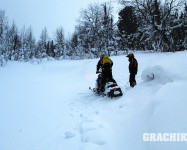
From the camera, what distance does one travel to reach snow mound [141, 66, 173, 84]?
10.3 feet

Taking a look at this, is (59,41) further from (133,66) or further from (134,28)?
(133,66)

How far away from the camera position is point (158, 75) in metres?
3.41

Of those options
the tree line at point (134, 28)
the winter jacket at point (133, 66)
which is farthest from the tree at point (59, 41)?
the winter jacket at point (133, 66)

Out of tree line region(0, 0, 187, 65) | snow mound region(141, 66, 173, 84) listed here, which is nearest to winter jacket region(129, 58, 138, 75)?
snow mound region(141, 66, 173, 84)

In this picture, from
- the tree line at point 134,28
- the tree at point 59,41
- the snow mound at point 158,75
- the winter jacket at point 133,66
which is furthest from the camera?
the tree at point 59,41

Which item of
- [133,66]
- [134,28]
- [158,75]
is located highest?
[134,28]

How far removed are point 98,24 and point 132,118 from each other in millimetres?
24821

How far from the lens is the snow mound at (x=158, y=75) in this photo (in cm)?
314

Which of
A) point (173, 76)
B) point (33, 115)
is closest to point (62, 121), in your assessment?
point (33, 115)

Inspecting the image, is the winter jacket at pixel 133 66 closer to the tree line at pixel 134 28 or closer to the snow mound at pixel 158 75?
the snow mound at pixel 158 75

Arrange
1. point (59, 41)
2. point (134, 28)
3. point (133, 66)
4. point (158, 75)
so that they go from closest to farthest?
point (158, 75), point (133, 66), point (134, 28), point (59, 41)

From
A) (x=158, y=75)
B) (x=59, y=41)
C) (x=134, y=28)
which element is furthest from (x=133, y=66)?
(x=59, y=41)

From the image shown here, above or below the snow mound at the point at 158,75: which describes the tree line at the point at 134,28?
above

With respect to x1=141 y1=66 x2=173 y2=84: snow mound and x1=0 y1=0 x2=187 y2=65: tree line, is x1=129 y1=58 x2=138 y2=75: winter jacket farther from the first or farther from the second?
x1=0 y1=0 x2=187 y2=65: tree line
